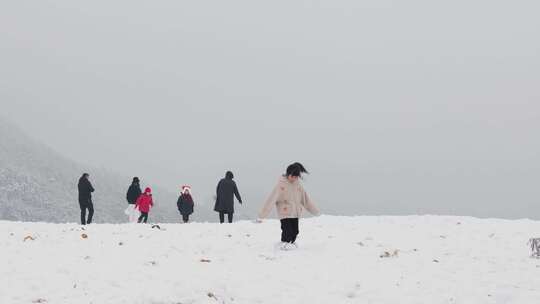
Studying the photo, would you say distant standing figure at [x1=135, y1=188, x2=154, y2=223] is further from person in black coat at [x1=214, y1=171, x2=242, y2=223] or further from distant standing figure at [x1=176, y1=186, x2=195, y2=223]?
person in black coat at [x1=214, y1=171, x2=242, y2=223]

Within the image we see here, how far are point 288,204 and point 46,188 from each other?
2874 inches

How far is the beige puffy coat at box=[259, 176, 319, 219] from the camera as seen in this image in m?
15.1

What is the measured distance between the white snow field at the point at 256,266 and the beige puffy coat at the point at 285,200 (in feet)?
3.33

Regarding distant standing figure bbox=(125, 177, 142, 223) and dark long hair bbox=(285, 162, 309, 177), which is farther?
distant standing figure bbox=(125, 177, 142, 223)

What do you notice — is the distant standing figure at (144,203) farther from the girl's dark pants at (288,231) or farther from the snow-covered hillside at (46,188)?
the snow-covered hillside at (46,188)

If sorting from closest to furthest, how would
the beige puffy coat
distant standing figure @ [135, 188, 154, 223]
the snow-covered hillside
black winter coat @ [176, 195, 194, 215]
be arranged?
the beige puffy coat < distant standing figure @ [135, 188, 154, 223] < black winter coat @ [176, 195, 194, 215] < the snow-covered hillside

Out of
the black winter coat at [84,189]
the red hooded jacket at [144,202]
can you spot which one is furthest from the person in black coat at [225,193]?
the black winter coat at [84,189]

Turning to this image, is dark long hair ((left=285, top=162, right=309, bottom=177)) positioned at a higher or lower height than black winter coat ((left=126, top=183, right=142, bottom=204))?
higher

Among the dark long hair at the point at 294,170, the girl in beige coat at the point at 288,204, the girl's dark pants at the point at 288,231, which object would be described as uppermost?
the dark long hair at the point at 294,170

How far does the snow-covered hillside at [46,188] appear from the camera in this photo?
234 feet

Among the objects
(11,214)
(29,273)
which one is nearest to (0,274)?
(29,273)

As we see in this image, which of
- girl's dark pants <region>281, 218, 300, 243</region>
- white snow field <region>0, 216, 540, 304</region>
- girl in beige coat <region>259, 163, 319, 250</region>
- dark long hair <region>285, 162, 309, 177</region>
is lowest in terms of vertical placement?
white snow field <region>0, 216, 540, 304</region>

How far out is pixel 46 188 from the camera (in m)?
79.8

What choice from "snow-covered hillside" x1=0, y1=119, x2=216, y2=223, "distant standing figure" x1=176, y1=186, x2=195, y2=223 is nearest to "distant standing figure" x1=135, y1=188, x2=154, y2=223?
"distant standing figure" x1=176, y1=186, x2=195, y2=223
